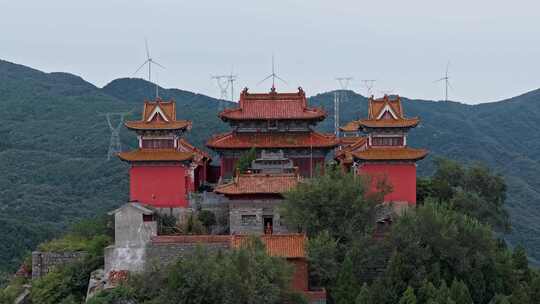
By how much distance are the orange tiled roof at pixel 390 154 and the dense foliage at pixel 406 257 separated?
3142mm

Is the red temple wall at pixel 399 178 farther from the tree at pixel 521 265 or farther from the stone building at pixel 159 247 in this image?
the stone building at pixel 159 247

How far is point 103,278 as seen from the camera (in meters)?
31.7

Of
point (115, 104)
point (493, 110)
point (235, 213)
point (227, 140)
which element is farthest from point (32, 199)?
point (493, 110)

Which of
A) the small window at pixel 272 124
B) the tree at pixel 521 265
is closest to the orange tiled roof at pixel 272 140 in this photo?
the small window at pixel 272 124

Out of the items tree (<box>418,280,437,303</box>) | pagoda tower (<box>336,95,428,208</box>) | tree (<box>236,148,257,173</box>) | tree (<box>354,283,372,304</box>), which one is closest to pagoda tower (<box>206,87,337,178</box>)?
tree (<box>236,148,257,173</box>)

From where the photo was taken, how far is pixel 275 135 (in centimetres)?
3978

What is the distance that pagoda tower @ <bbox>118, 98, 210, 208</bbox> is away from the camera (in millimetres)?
36312

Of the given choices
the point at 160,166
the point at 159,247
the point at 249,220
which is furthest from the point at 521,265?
the point at 160,166

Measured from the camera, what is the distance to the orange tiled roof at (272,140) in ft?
128

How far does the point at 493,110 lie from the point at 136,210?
99.0 m

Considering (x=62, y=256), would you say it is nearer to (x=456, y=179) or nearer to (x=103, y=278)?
(x=103, y=278)

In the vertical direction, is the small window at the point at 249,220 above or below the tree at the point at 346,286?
above

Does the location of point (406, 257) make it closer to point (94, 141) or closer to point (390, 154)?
point (390, 154)

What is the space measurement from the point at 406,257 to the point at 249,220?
6697mm
